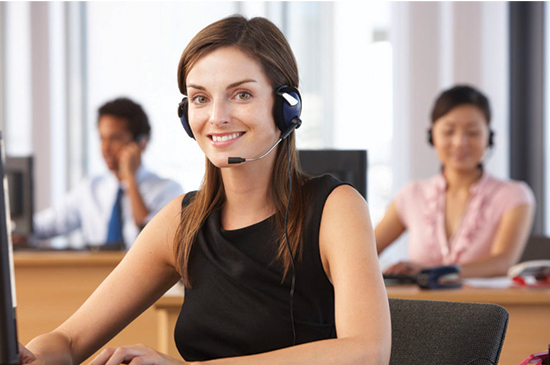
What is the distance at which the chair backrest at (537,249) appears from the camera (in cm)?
277

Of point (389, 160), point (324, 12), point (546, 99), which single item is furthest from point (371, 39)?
point (546, 99)

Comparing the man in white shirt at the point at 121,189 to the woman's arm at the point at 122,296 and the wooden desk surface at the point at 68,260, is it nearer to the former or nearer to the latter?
the wooden desk surface at the point at 68,260

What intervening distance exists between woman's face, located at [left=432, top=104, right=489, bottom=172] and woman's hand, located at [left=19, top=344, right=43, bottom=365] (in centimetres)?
198

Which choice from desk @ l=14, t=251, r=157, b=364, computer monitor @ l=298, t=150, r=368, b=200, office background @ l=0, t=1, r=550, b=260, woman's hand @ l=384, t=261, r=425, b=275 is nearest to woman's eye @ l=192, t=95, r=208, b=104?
computer monitor @ l=298, t=150, r=368, b=200

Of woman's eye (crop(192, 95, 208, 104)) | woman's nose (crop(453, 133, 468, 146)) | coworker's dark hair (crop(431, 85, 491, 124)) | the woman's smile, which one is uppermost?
coworker's dark hair (crop(431, 85, 491, 124))

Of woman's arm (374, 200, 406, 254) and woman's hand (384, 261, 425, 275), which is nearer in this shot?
woman's hand (384, 261, 425, 275)

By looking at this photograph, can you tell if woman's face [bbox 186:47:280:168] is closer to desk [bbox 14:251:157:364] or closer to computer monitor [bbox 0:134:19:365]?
computer monitor [bbox 0:134:19:365]

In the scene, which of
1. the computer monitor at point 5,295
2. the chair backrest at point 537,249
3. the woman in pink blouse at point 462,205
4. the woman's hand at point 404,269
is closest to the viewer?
the computer monitor at point 5,295

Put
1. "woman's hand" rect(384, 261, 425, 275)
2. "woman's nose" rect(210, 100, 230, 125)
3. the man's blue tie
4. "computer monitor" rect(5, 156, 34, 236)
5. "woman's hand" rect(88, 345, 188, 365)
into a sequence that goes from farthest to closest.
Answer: the man's blue tie
"computer monitor" rect(5, 156, 34, 236)
"woman's hand" rect(384, 261, 425, 275)
"woman's nose" rect(210, 100, 230, 125)
"woman's hand" rect(88, 345, 188, 365)

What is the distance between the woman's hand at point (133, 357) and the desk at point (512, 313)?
36.1 inches

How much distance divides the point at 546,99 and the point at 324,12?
1672 millimetres

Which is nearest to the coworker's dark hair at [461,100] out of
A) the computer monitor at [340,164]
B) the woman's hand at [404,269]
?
the woman's hand at [404,269]

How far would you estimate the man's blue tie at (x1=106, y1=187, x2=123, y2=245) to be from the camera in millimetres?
3365

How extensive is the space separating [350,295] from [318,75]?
13.4 ft
